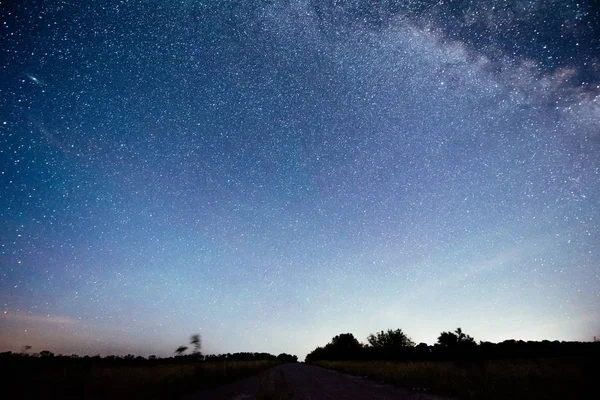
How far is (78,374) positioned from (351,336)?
126714mm

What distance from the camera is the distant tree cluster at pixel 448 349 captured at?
44234mm

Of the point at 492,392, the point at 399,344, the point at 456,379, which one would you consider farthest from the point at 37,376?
the point at 399,344

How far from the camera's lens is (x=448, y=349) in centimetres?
5241

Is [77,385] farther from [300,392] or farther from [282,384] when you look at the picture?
[300,392]

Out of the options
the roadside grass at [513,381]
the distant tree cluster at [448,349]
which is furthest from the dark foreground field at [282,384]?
the distant tree cluster at [448,349]

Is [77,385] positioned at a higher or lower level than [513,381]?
higher

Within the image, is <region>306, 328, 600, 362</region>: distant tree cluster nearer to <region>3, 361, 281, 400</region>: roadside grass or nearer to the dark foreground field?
the dark foreground field

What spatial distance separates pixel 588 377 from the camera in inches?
350

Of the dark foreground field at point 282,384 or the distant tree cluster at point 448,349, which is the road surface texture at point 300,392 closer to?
the dark foreground field at point 282,384

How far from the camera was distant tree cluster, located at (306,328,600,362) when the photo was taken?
1742 inches

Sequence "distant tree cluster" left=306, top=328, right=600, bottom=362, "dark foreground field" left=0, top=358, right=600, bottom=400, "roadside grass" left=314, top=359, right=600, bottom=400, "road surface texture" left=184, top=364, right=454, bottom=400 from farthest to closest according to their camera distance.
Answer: "distant tree cluster" left=306, top=328, right=600, bottom=362
"roadside grass" left=314, top=359, right=600, bottom=400
"dark foreground field" left=0, top=358, right=600, bottom=400
"road surface texture" left=184, top=364, right=454, bottom=400

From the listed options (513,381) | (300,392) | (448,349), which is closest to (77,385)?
(300,392)

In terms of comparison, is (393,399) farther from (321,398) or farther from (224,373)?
(224,373)

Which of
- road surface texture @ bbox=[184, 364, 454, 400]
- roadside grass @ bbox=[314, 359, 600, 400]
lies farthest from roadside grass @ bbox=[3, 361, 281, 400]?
roadside grass @ bbox=[314, 359, 600, 400]
